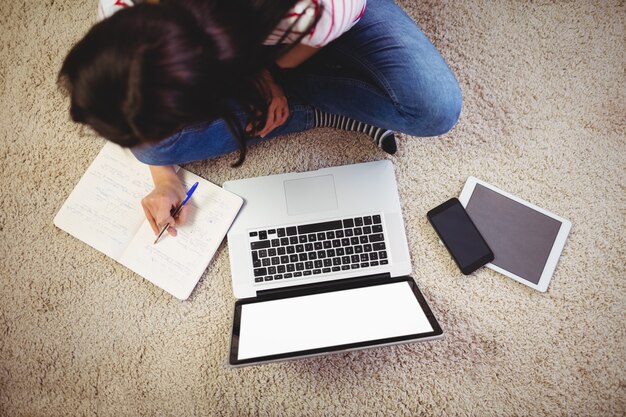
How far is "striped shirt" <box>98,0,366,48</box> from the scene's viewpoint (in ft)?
1.74

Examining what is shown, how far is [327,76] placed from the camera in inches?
29.9

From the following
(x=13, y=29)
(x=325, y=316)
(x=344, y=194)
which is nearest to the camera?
(x=325, y=316)

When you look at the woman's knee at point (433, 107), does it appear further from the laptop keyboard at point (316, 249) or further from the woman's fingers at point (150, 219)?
the woman's fingers at point (150, 219)

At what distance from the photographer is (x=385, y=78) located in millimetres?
728

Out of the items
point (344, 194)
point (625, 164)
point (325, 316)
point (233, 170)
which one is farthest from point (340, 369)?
point (625, 164)

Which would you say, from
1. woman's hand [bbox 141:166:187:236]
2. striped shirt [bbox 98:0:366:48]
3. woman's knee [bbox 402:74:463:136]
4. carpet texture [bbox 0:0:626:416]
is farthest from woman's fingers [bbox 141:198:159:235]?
woman's knee [bbox 402:74:463:136]

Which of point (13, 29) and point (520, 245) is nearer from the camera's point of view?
point (520, 245)

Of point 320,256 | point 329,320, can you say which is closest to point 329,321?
point 329,320

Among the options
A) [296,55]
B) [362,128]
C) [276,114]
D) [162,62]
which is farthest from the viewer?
[362,128]

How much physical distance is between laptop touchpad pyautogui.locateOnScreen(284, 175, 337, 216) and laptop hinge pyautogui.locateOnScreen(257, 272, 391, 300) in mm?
148

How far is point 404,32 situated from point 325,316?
54 centimetres

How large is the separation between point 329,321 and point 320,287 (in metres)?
0.09

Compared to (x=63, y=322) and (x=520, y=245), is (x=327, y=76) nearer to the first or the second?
(x=520, y=245)

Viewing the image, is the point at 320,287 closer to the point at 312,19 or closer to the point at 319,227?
the point at 319,227
